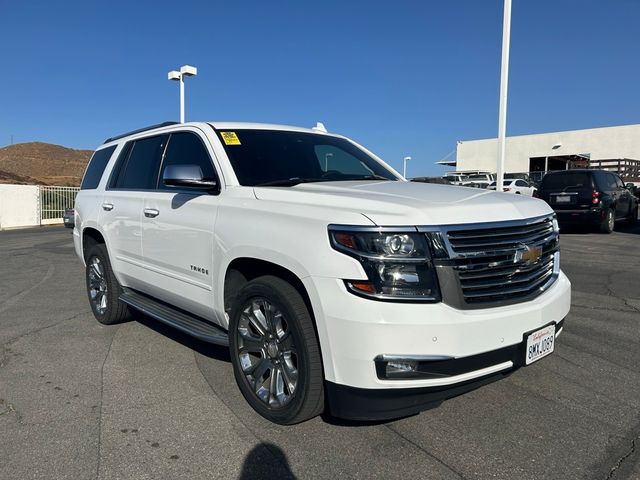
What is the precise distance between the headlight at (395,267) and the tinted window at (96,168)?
Result: 4183 mm

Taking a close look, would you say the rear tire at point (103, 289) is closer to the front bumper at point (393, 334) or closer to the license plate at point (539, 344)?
the front bumper at point (393, 334)

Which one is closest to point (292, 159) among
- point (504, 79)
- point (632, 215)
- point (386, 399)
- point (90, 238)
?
point (386, 399)

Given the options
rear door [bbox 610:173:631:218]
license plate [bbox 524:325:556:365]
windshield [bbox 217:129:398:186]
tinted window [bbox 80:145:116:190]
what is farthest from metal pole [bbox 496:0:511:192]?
license plate [bbox 524:325:556:365]

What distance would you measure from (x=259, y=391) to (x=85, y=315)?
11.9 feet

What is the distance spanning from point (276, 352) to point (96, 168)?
13.6 ft

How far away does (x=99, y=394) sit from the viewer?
3.75m

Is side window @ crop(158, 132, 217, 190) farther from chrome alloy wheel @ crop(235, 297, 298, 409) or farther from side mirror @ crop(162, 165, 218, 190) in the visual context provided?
chrome alloy wheel @ crop(235, 297, 298, 409)

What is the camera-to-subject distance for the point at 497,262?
2889 millimetres

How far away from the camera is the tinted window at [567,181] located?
45.5 feet

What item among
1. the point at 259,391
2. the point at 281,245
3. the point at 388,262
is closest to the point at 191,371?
the point at 259,391

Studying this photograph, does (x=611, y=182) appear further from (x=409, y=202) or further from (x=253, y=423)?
(x=253, y=423)

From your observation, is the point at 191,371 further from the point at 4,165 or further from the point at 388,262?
the point at 4,165

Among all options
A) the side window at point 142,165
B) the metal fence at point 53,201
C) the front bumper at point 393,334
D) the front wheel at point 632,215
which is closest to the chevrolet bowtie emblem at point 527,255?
the front bumper at point 393,334

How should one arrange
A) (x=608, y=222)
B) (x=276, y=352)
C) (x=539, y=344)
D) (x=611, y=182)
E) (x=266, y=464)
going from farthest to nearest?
1. (x=611, y=182)
2. (x=608, y=222)
3. (x=276, y=352)
4. (x=539, y=344)
5. (x=266, y=464)
